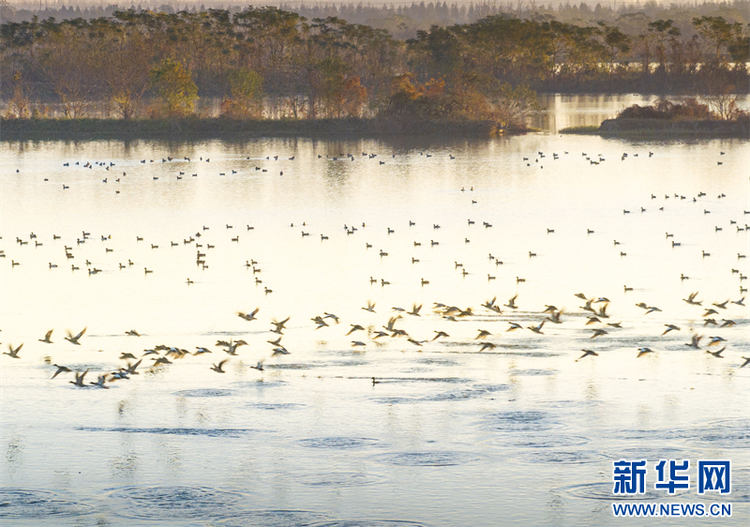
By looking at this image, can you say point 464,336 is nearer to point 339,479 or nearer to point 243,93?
point 339,479

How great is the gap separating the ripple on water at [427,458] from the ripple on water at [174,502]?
3.24 metres

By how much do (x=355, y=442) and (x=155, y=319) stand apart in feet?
43.2

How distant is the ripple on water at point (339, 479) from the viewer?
21.6 meters

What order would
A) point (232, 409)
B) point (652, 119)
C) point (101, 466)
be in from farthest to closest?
point (652, 119)
point (232, 409)
point (101, 466)

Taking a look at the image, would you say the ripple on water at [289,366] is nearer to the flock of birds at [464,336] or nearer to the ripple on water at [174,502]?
the flock of birds at [464,336]

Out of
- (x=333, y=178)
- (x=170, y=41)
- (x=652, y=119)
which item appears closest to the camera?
(x=333, y=178)

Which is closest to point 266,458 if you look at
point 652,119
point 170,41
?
point 652,119

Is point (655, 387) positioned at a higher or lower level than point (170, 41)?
lower

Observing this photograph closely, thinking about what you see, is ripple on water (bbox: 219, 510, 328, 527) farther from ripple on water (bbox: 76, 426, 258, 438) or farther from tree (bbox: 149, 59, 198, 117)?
tree (bbox: 149, 59, 198, 117)

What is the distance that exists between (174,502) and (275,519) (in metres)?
2.09

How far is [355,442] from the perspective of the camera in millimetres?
23844

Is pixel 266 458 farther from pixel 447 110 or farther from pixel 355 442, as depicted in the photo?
pixel 447 110

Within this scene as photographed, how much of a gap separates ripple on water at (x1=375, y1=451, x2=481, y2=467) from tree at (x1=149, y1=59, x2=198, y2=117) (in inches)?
3791

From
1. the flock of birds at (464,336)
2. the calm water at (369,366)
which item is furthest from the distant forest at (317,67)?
the flock of birds at (464,336)
